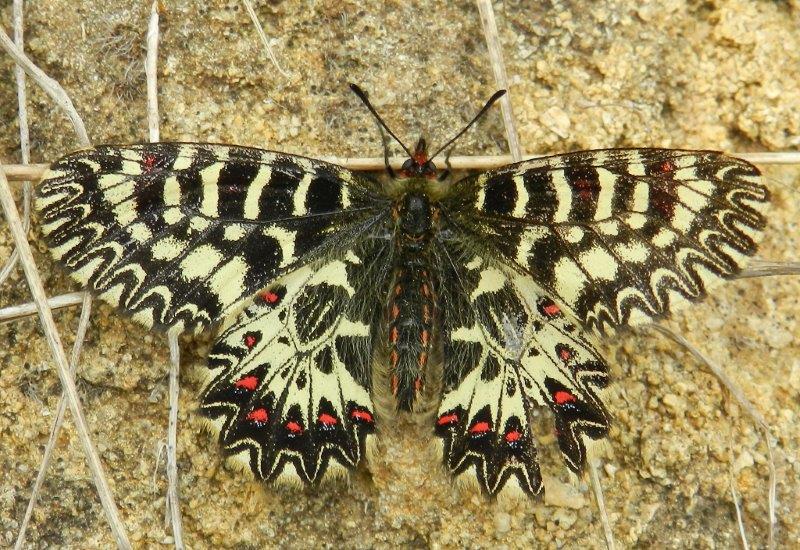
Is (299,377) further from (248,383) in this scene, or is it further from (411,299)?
(411,299)

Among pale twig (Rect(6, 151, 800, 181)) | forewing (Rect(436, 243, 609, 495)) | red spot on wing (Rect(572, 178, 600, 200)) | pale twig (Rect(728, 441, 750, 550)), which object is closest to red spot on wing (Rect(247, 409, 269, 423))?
forewing (Rect(436, 243, 609, 495))

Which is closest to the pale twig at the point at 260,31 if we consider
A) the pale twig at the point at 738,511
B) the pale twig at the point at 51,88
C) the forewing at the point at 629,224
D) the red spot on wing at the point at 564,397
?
the pale twig at the point at 51,88

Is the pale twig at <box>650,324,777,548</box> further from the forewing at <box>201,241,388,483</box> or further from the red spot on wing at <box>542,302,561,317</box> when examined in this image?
the forewing at <box>201,241,388,483</box>

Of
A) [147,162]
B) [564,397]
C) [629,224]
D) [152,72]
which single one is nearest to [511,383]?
[564,397]

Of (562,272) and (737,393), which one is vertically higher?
(562,272)

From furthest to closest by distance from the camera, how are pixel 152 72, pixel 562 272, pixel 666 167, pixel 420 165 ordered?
pixel 152 72, pixel 420 165, pixel 562 272, pixel 666 167

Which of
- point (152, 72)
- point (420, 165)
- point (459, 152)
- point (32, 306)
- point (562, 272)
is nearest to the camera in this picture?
point (562, 272)

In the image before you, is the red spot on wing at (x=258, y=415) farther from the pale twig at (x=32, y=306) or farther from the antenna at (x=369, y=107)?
the antenna at (x=369, y=107)
